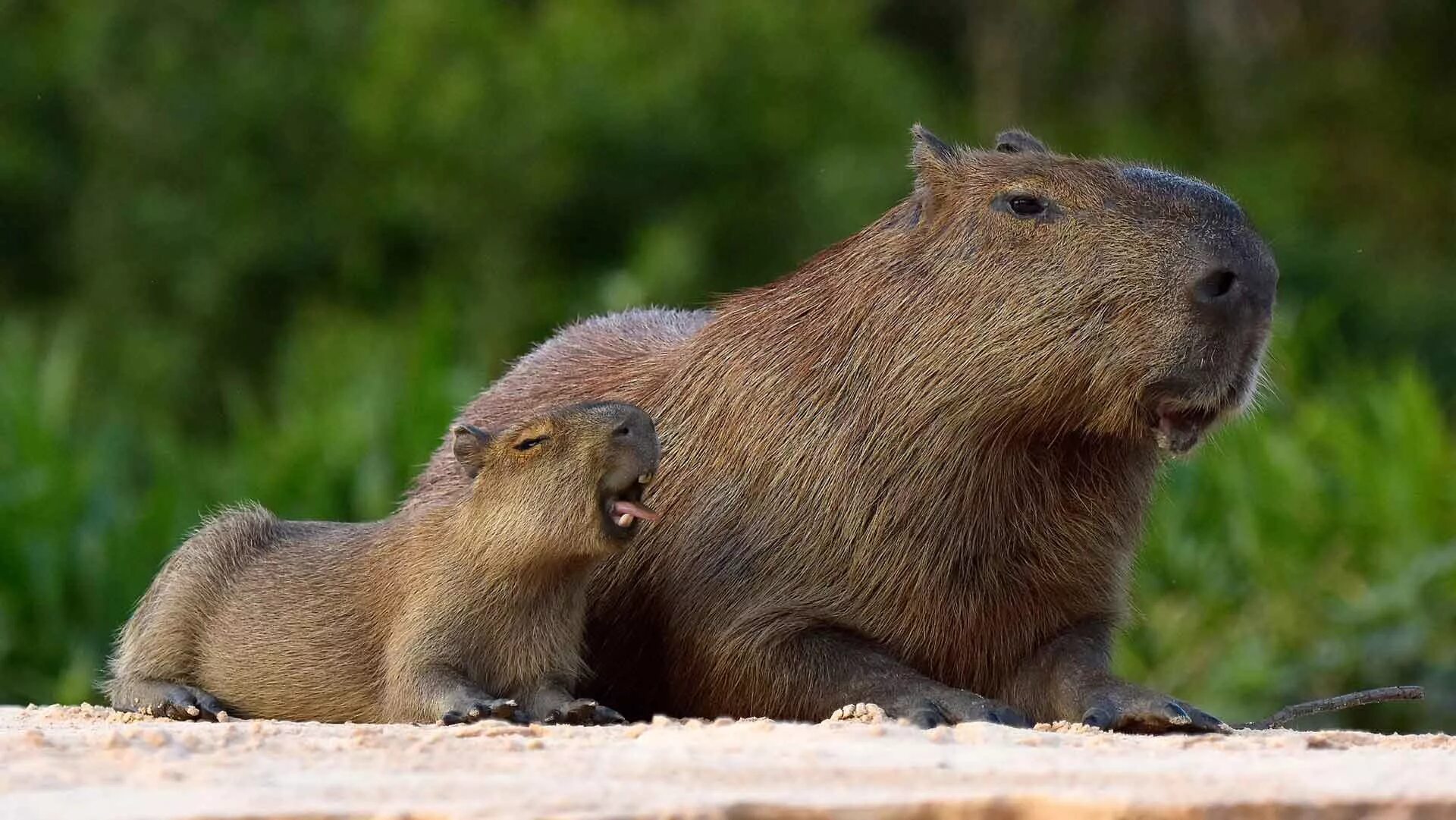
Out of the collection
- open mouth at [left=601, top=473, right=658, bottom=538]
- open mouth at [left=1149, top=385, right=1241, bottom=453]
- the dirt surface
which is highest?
open mouth at [left=1149, top=385, right=1241, bottom=453]

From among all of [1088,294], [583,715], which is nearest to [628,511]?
[583,715]

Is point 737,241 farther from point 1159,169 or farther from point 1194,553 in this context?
point 1159,169

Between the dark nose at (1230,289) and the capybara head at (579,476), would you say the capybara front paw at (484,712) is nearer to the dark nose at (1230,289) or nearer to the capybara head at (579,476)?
the capybara head at (579,476)

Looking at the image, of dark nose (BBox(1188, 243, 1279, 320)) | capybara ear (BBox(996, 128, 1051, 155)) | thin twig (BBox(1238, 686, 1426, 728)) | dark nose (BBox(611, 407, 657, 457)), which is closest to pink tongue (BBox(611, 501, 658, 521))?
dark nose (BBox(611, 407, 657, 457))

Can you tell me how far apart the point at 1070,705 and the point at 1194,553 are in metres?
5.73

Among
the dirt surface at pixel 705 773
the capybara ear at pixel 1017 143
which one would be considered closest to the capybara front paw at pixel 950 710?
the dirt surface at pixel 705 773

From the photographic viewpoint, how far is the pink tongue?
479 centimetres

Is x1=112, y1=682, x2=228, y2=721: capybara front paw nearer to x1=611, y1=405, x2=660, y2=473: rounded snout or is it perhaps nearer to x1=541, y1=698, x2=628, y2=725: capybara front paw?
x1=541, y1=698, x2=628, y2=725: capybara front paw

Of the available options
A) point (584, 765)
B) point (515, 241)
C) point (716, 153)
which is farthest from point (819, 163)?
point (584, 765)

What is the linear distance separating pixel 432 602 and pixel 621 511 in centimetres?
45

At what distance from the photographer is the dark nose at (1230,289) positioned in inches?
181

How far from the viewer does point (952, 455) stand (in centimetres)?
500

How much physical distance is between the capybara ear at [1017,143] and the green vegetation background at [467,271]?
→ 443 cm

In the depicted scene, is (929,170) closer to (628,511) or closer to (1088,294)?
(1088,294)
